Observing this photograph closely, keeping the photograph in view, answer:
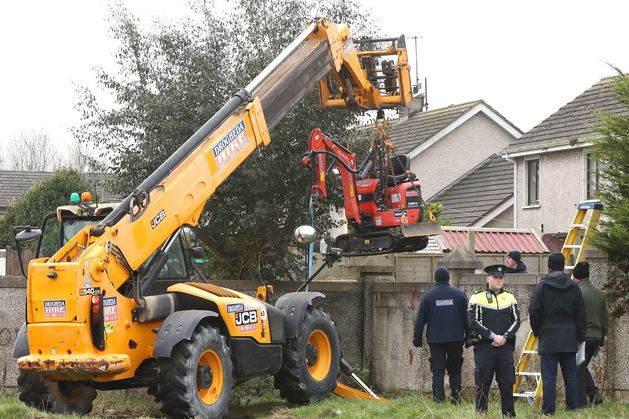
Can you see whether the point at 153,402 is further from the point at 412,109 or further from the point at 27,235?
the point at 412,109

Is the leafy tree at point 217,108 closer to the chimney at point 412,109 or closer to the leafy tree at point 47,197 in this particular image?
the leafy tree at point 47,197

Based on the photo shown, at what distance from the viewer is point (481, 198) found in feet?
122

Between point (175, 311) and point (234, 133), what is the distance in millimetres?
2305

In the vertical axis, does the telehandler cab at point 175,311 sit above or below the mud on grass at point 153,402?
above

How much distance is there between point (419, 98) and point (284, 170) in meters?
27.8

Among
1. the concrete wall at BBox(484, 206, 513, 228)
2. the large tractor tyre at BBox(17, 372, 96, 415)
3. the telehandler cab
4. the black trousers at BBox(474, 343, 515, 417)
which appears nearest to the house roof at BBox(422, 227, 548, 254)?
the concrete wall at BBox(484, 206, 513, 228)

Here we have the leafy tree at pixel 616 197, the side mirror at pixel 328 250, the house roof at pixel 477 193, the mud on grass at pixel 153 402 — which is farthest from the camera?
the house roof at pixel 477 193

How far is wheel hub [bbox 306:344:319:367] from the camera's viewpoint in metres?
14.7

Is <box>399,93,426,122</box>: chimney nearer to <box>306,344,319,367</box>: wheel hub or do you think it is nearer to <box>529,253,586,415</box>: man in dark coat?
<box>306,344,319,367</box>: wheel hub

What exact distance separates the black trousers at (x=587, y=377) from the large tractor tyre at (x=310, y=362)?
132 inches

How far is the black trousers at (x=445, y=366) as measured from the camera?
45.9 ft

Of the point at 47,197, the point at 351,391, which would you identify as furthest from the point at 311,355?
the point at 47,197

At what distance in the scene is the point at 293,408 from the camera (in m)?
14.0

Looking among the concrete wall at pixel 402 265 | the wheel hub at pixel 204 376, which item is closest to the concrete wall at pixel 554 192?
the concrete wall at pixel 402 265
